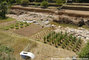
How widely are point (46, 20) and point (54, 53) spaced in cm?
976

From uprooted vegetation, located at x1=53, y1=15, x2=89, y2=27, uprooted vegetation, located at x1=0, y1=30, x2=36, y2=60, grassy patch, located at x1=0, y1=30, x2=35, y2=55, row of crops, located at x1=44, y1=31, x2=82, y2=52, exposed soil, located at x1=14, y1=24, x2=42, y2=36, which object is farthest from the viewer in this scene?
uprooted vegetation, located at x1=53, y1=15, x2=89, y2=27

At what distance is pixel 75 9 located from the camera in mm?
20922

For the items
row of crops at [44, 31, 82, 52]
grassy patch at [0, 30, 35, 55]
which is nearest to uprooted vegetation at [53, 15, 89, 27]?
row of crops at [44, 31, 82, 52]

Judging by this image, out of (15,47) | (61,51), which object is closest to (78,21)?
(61,51)

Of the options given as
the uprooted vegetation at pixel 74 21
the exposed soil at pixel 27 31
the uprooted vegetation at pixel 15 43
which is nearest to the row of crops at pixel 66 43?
the uprooted vegetation at pixel 15 43

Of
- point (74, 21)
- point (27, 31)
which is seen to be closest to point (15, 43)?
point (27, 31)

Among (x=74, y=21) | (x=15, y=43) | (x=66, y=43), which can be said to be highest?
(x=74, y=21)

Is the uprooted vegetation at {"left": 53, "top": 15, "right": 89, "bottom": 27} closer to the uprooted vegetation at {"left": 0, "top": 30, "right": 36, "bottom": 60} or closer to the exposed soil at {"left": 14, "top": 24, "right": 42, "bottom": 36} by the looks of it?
the exposed soil at {"left": 14, "top": 24, "right": 42, "bottom": 36}

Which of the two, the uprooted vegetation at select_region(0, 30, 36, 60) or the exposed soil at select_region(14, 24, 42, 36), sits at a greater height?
the exposed soil at select_region(14, 24, 42, 36)

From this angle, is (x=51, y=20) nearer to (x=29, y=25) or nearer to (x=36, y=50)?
(x=29, y=25)

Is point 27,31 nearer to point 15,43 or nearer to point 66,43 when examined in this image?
point 15,43

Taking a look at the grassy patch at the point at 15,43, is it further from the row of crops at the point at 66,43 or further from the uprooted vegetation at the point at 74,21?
the uprooted vegetation at the point at 74,21

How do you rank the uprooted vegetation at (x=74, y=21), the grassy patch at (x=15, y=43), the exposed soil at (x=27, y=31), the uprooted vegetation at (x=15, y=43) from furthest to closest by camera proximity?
the uprooted vegetation at (x=74, y=21) < the exposed soil at (x=27, y=31) < the grassy patch at (x=15, y=43) < the uprooted vegetation at (x=15, y=43)

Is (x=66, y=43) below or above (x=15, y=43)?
below
